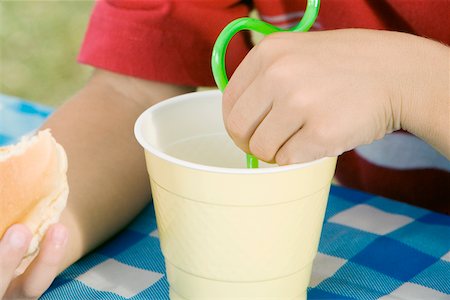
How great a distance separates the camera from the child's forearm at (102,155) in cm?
69

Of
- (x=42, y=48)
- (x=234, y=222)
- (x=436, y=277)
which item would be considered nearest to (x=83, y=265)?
(x=234, y=222)

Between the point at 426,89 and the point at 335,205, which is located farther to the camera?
the point at 335,205

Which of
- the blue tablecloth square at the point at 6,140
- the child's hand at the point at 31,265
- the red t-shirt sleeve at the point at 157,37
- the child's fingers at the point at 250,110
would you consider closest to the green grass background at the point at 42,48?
the blue tablecloth square at the point at 6,140

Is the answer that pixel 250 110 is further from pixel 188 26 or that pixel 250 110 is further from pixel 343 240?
pixel 188 26

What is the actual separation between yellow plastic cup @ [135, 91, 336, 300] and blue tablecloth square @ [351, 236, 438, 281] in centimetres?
10

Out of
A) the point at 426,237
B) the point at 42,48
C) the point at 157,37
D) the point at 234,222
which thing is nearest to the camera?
the point at 234,222

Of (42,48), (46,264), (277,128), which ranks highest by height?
(277,128)

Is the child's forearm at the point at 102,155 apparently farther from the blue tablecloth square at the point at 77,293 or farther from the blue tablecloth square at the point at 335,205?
the blue tablecloth square at the point at 335,205

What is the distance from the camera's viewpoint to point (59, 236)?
22.2 inches

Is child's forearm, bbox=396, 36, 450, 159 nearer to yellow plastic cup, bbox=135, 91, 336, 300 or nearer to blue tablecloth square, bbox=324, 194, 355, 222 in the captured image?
yellow plastic cup, bbox=135, 91, 336, 300

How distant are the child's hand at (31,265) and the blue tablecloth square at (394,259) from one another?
0.28 metres

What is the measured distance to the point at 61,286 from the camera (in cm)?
62

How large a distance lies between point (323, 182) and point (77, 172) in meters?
0.31

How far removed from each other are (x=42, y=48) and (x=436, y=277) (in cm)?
186
